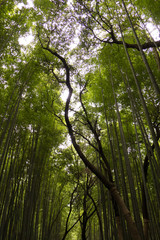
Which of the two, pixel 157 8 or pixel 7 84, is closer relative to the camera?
pixel 157 8

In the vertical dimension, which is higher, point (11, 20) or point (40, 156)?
point (11, 20)

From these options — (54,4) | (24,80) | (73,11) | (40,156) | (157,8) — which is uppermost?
(54,4)

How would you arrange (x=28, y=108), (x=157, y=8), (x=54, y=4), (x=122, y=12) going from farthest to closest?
(x=28, y=108) < (x=54, y=4) < (x=122, y=12) < (x=157, y=8)

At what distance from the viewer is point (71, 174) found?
583 centimetres

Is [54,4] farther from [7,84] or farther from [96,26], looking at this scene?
[7,84]

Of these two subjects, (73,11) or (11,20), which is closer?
(73,11)

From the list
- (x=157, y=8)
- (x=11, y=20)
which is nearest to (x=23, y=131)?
(x=11, y=20)

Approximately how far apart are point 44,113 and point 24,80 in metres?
1.21

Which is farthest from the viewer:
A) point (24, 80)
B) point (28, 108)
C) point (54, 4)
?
point (28, 108)

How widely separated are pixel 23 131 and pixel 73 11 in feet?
13.3

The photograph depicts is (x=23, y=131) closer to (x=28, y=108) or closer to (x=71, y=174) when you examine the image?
(x=28, y=108)

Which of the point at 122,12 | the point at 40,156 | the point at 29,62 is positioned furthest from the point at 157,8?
the point at 40,156

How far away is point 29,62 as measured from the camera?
16.1 feet

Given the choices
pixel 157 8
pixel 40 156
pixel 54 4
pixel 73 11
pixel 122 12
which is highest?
pixel 54 4
